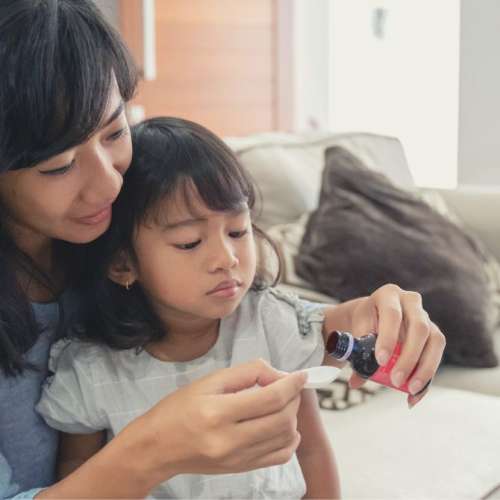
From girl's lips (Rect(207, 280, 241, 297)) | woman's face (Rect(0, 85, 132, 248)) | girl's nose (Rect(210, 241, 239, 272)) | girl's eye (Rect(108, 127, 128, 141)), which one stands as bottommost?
girl's lips (Rect(207, 280, 241, 297))

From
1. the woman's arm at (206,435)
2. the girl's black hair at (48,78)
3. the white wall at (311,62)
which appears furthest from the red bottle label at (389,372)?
the white wall at (311,62)

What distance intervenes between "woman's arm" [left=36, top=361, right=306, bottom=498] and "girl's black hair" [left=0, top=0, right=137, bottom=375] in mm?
223

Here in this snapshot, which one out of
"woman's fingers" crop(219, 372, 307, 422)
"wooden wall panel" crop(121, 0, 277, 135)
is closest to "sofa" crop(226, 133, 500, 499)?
"woman's fingers" crop(219, 372, 307, 422)

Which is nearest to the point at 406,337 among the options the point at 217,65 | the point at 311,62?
the point at 217,65

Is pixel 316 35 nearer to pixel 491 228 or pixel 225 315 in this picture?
pixel 491 228

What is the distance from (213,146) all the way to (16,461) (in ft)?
1.16

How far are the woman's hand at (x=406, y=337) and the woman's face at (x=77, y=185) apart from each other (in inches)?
10.0

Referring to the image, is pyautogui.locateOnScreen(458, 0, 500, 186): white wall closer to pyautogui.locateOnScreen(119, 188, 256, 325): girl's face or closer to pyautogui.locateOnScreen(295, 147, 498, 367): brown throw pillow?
pyautogui.locateOnScreen(295, 147, 498, 367): brown throw pillow

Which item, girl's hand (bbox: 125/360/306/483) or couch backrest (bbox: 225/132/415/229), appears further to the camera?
couch backrest (bbox: 225/132/415/229)

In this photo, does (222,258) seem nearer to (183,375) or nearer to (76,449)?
(183,375)

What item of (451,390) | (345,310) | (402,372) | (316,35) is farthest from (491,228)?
(316,35)

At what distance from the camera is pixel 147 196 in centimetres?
87

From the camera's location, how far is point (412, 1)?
8.40ft

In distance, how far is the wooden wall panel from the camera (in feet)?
9.93
